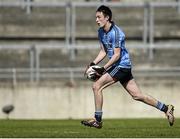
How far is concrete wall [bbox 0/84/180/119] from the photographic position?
2336 cm

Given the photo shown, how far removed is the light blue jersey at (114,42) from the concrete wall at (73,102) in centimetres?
975

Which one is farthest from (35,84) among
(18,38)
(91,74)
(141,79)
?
(91,74)

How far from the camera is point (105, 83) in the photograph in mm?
13453

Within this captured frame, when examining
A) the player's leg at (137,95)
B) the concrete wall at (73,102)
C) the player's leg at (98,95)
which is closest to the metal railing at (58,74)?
the concrete wall at (73,102)

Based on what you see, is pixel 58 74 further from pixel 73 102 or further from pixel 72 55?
pixel 72 55

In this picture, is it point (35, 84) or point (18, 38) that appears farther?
point (18, 38)

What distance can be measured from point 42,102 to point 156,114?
3.24 meters

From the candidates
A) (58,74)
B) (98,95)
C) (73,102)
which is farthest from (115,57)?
(58,74)

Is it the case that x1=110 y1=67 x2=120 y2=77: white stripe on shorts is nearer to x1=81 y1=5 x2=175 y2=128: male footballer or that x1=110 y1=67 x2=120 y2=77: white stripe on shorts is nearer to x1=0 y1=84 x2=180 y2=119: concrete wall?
x1=81 y1=5 x2=175 y2=128: male footballer

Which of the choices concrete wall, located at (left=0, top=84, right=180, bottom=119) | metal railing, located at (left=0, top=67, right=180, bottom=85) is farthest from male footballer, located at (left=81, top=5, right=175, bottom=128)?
metal railing, located at (left=0, top=67, right=180, bottom=85)

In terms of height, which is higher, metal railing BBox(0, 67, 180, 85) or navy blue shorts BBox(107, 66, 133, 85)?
navy blue shorts BBox(107, 66, 133, 85)

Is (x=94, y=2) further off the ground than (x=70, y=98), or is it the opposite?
(x=94, y=2)

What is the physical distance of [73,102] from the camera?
2355cm

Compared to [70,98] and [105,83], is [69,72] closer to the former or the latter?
[70,98]
